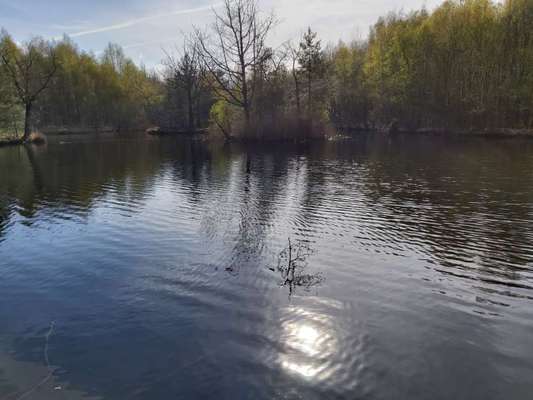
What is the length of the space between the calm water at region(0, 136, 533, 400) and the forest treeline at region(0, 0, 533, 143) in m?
36.8

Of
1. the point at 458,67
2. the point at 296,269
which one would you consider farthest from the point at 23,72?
the point at 458,67

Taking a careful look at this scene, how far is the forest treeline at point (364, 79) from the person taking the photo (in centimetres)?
5353

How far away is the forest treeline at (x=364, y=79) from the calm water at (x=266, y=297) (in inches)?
1451

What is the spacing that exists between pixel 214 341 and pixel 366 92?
80200 millimetres

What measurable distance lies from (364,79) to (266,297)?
263 feet

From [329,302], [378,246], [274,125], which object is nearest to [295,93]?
[274,125]

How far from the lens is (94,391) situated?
20.1 feet

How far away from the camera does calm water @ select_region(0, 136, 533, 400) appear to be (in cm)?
636

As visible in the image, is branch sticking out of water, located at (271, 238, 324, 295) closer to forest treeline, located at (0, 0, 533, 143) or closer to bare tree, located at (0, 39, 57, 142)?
forest treeline, located at (0, 0, 533, 143)

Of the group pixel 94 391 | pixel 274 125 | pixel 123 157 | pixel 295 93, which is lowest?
pixel 94 391

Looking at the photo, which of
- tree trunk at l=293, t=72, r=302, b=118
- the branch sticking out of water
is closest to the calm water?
the branch sticking out of water

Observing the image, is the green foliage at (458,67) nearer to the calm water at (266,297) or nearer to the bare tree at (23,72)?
the calm water at (266,297)

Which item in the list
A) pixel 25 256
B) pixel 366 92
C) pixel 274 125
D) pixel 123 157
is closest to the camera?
pixel 25 256

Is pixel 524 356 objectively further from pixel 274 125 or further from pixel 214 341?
pixel 274 125
